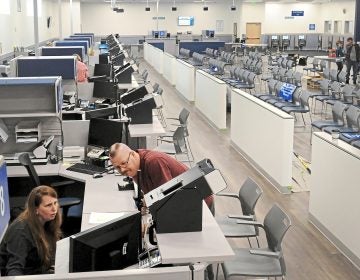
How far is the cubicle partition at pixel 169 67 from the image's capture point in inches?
743

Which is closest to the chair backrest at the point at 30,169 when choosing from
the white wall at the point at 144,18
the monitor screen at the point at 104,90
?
the monitor screen at the point at 104,90

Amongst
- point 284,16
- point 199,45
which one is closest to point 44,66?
point 199,45

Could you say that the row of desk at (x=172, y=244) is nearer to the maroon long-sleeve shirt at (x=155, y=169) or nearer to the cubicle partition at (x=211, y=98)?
the maroon long-sleeve shirt at (x=155, y=169)

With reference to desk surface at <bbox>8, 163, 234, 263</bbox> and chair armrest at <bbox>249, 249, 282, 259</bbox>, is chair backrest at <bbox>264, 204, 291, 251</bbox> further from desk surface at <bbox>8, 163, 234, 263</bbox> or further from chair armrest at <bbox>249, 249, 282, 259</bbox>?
desk surface at <bbox>8, 163, 234, 263</bbox>

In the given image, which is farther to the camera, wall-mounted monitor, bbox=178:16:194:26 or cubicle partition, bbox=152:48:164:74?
wall-mounted monitor, bbox=178:16:194:26

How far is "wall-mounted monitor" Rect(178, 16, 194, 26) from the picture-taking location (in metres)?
35.7

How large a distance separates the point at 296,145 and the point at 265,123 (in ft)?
7.50

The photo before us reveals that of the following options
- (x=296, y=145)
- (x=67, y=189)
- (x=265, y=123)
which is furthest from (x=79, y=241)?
(x=296, y=145)

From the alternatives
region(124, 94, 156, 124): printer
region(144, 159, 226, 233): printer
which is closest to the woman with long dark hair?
region(144, 159, 226, 233): printer

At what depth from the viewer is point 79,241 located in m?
2.85

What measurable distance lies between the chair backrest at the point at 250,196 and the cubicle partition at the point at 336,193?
39.8 inches

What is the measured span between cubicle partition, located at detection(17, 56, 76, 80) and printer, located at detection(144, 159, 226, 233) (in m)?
5.29

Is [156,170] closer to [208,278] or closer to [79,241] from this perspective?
[208,278]

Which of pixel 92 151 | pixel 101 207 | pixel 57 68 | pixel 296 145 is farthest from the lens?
pixel 296 145
